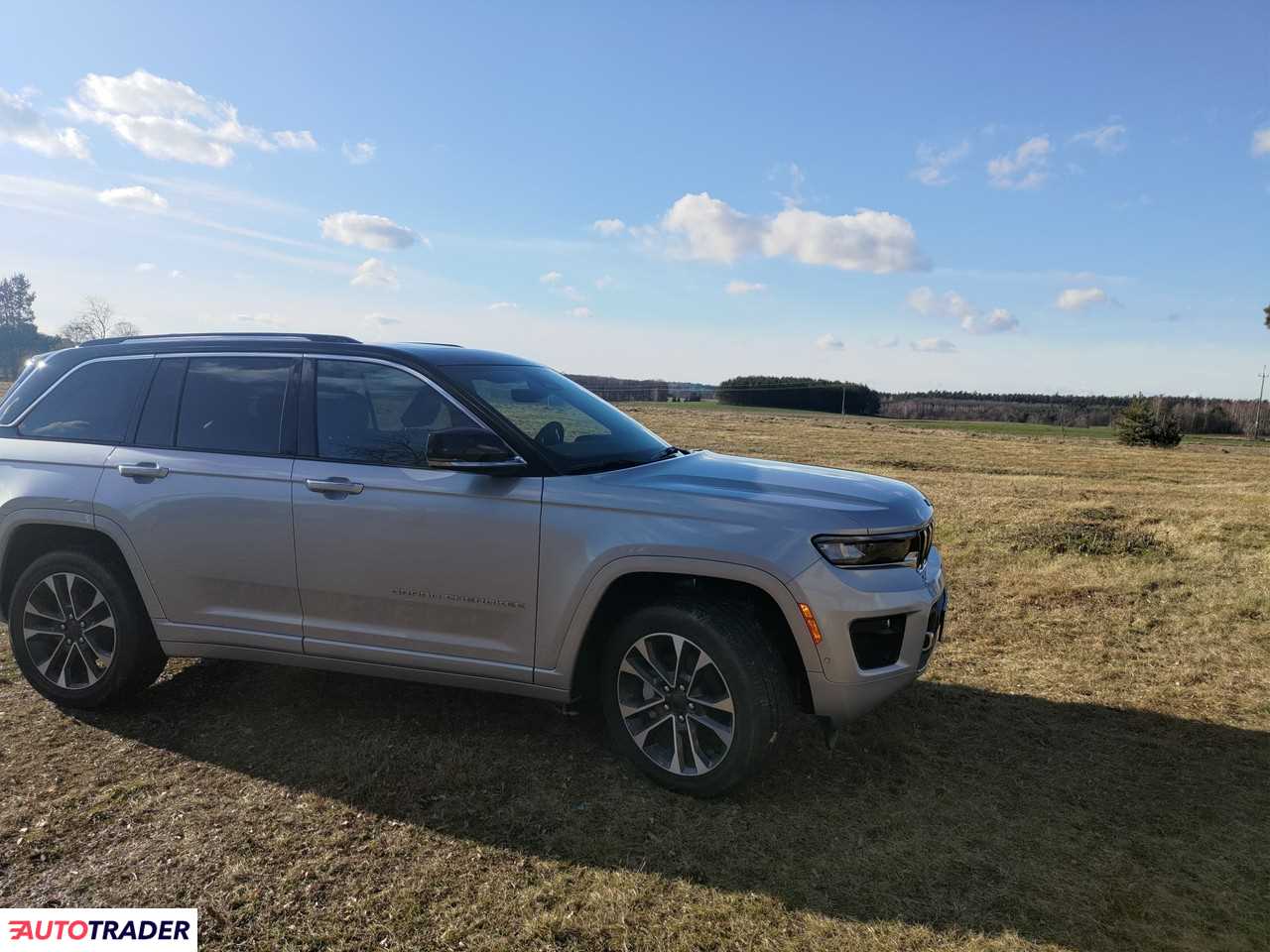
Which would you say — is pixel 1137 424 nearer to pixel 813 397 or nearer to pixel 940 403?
→ pixel 940 403

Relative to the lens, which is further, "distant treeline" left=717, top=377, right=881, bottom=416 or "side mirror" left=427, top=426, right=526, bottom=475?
"distant treeline" left=717, top=377, right=881, bottom=416

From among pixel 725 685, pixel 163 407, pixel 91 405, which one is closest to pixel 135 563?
pixel 163 407

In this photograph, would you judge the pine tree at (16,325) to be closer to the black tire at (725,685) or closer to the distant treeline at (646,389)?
the distant treeline at (646,389)

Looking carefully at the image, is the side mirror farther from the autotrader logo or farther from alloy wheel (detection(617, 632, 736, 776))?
the autotrader logo

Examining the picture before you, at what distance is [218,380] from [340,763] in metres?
2.03

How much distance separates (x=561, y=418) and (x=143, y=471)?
2134 mm

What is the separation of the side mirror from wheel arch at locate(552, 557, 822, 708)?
0.66 meters

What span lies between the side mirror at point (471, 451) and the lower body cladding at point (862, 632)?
53.8 inches

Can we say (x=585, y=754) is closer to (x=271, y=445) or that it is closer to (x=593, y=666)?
(x=593, y=666)

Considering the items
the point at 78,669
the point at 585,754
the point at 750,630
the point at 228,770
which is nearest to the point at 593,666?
the point at 585,754

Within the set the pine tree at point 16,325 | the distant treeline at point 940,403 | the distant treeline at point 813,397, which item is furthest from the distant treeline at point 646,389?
the pine tree at point 16,325

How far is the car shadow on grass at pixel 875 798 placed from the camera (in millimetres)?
3113

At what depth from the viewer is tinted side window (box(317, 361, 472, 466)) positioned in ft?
13.3

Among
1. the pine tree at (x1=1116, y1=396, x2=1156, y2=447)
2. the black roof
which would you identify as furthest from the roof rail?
the pine tree at (x1=1116, y1=396, x2=1156, y2=447)
